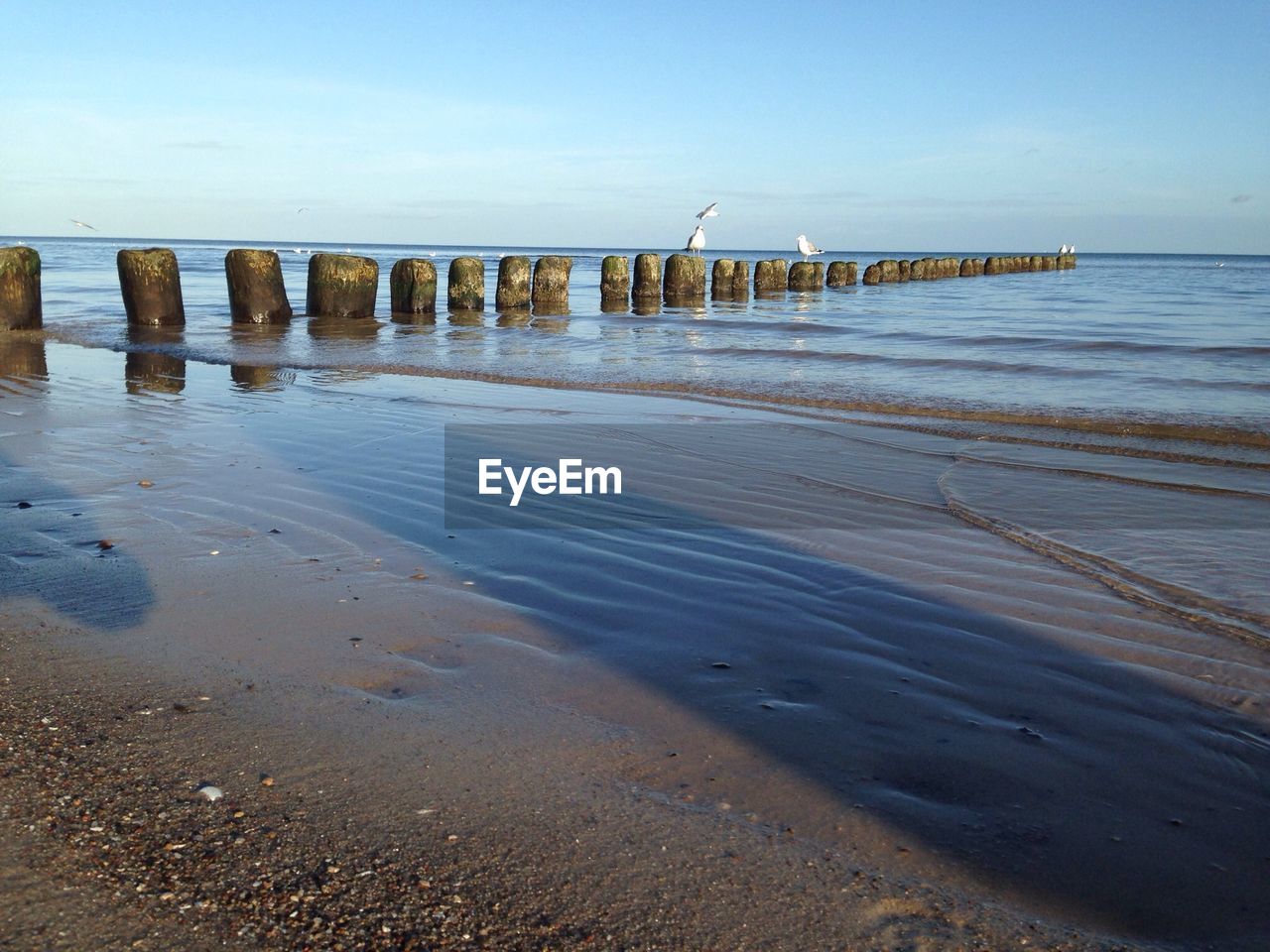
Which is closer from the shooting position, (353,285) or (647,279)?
(353,285)

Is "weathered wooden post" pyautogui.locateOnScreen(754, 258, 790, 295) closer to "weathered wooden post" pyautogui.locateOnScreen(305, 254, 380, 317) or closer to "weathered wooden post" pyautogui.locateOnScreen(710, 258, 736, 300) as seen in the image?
"weathered wooden post" pyautogui.locateOnScreen(710, 258, 736, 300)

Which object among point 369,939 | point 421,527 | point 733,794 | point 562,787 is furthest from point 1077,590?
point 369,939

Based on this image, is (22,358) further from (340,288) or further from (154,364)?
(340,288)

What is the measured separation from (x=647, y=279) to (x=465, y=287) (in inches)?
219

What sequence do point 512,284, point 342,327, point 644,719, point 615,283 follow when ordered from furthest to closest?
1. point 615,283
2. point 512,284
3. point 342,327
4. point 644,719

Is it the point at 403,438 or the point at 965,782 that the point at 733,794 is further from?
the point at 403,438

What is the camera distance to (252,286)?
573 inches

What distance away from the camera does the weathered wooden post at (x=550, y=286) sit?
1978cm

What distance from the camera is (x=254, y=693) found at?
106 inches

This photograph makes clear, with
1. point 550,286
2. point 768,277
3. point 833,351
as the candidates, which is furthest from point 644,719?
point 768,277

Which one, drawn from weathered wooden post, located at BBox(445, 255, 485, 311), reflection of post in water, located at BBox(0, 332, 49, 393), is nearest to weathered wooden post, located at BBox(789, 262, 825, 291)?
weathered wooden post, located at BBox(445, 255, 485, 311)

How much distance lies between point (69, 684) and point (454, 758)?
110 cm

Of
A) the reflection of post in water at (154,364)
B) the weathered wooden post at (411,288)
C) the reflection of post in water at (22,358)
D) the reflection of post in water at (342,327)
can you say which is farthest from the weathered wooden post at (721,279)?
the reflection of post in water at (22,358)

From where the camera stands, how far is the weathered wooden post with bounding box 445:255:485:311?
1798 centimetres
